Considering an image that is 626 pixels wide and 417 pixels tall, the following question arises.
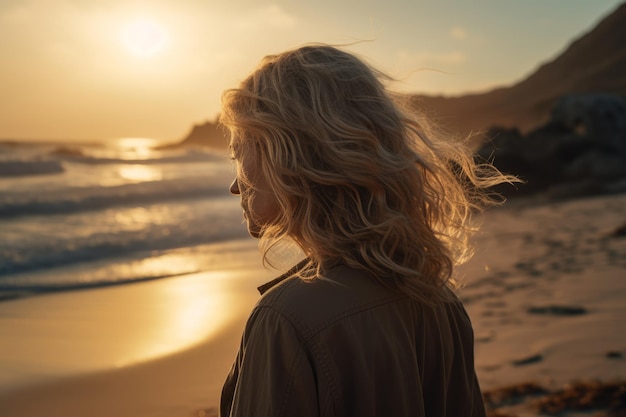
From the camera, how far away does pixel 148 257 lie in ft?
29.7

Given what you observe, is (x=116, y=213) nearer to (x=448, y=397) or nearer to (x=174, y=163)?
(x=448, y=397)

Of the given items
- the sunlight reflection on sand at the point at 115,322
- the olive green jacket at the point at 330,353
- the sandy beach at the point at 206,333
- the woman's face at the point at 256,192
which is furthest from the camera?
the sunlight reflection on sand at the point at 115,322

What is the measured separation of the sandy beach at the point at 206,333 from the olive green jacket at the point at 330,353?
2442mm

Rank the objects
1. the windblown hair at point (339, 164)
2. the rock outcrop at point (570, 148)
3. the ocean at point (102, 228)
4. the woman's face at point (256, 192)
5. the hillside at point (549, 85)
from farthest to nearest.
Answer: the hillside at point (549, 85) < the rock outcrop at point (570, 148) < the ocean at point (102, 228) < the woman's face at point (256, 192) < the windblown hair at point (339, 164)

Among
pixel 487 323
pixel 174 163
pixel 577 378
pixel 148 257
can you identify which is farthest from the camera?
pixel 174 163

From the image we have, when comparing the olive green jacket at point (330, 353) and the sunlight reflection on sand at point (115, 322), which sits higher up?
the olive green jacket at point (330, 353)

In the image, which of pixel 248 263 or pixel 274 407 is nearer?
pixel 274 407

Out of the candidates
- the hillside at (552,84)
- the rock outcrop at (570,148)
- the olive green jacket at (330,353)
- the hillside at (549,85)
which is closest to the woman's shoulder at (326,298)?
the olive green jacket at (330,353)

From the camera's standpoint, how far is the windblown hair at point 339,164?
4.83 ft

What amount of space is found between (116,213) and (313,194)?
40.2 feet

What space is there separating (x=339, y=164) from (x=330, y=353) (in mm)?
412

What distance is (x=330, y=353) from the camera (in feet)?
4.33

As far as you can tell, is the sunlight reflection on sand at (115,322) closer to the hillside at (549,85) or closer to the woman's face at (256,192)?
the woman's face at (256,192)

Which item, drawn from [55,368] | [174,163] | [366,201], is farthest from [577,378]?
[174,163]
